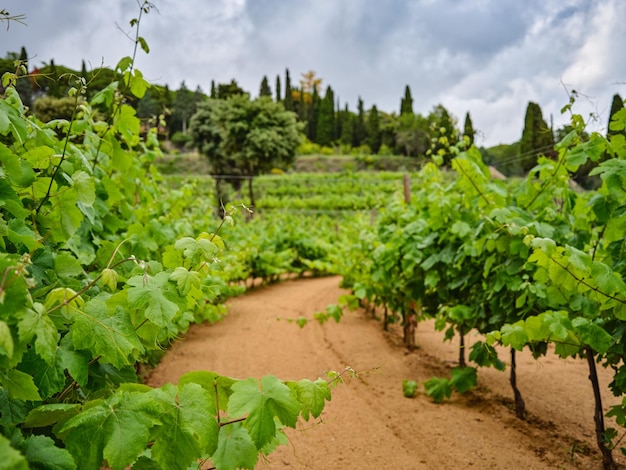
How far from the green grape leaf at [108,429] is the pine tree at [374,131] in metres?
50.5

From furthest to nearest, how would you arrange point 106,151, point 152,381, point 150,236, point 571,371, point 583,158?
point 571,371 < point 152,381 < point 150,236 < point 106,151 < point 583,158

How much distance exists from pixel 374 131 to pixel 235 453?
166 feet

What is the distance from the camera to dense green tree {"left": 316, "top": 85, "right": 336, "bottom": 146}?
178 ft

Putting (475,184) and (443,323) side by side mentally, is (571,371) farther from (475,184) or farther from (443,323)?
(475,184)

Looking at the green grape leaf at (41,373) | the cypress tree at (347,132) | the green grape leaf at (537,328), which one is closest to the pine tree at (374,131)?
the cypress tree at (347,132)

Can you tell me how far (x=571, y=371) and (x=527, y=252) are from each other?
272cm

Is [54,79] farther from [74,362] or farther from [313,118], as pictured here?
[313,118]

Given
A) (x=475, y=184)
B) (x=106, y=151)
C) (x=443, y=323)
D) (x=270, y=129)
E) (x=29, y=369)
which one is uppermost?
(x=270, y=129)

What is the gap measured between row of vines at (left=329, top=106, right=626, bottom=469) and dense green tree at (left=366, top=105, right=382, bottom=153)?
45.7 metres

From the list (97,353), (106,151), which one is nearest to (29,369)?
(97,353)

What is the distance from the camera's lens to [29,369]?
1230 millimetres

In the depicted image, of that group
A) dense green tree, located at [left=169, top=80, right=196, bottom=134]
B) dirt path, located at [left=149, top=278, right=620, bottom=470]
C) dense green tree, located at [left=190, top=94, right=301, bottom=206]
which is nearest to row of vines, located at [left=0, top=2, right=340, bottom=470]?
dirt path, located at [left=149, top=278, right=620, bottom=470]

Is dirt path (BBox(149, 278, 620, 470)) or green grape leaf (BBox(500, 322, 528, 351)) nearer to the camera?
green grape leaf (BBox(500, 322, 528, 351))

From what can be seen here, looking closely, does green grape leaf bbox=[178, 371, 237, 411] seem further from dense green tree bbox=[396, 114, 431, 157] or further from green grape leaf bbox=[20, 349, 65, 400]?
dense green tree bbox=[396, 114, 431, 157]
